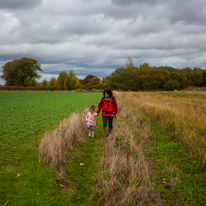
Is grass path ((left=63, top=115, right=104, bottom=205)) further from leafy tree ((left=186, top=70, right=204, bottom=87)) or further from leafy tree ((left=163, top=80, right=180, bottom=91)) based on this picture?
leafy tree ((left=186, top=70, right=204, bottom=87))

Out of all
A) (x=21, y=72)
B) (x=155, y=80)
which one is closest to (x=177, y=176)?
(x=155, y=80)

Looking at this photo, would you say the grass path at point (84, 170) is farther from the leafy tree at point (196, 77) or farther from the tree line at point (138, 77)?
the leafy tree at point (196, 77)

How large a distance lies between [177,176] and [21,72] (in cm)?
7408

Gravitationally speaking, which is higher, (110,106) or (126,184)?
(110,106)

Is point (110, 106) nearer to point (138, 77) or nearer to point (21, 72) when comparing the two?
point (138, 77)

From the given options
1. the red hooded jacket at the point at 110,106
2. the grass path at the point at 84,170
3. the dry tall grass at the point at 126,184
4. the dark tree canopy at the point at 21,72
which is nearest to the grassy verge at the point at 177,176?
the dry tall grass at the point at 126,184

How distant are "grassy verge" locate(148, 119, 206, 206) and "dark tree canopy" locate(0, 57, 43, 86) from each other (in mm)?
72103

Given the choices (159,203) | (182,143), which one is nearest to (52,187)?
(159,203)

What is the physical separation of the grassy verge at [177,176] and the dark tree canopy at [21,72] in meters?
72.1

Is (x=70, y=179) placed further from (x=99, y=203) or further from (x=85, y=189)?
(x=99, y=203)

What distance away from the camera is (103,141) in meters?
6.77

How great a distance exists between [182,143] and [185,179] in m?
2.31

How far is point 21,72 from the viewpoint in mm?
65750

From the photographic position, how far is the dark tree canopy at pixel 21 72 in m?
66.6
